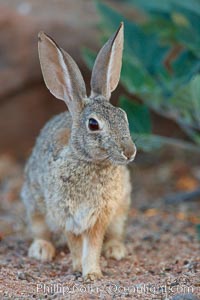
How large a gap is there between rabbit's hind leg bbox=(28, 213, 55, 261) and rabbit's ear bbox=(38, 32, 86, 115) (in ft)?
3.63

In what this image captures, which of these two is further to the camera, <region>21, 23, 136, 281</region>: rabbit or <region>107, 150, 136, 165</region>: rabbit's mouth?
<region>21, 23, 136, 281</region>: rabbit

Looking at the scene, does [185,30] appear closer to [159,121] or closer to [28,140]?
[159,121]

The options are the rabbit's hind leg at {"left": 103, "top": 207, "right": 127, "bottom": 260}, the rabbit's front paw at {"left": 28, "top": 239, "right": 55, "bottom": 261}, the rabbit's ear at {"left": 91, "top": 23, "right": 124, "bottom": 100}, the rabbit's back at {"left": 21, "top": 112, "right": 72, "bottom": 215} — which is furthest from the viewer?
the rabbit's front paw at {"left": 28, "top": 239, "right": 55, "bottom": 261}

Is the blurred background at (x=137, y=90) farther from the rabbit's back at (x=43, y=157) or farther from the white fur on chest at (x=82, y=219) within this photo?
the white fur on chest at (x=82, y=219)

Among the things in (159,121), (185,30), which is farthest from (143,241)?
(159,121)

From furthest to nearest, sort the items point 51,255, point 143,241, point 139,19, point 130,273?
point 139,19 < point 143,241 < point 51,255 < point 130,273

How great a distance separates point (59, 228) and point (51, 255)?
511mm

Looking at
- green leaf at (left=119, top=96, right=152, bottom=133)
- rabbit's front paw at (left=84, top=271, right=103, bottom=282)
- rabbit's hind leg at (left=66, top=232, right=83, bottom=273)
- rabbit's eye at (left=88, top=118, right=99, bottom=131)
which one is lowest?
rabbit's front paw at (left=84, top=271, right=103, bottom=282)

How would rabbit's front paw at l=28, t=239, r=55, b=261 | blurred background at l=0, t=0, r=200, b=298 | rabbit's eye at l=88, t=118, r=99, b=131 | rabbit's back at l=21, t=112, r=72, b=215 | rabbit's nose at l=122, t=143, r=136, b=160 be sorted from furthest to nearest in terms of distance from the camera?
blurred background at l=0, t=0, r=200, b=298 < rabbit's front paw at l=28, t=239, r=55, b=261 < rabbit's back at l=21, t=112, r=72, b=215 < rabbit's eye at l=88, t=118, r=99, b=131 < rabbit's nose at l=122, t=143, r=136, b=160

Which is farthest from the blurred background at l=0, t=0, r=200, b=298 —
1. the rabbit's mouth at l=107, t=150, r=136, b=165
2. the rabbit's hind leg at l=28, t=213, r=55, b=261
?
the rabbit's mouth at l=107, t=150, r=136, b=165

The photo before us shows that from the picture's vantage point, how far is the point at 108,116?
15.8ft

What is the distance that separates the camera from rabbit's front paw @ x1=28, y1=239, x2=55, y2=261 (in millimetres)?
5684

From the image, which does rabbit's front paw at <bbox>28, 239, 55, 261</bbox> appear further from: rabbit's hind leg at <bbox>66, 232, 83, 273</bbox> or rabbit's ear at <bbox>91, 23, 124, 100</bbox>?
rabbit's ear at <bbox>91, 23, 124, 100</bbox>

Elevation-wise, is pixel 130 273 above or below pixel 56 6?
below
